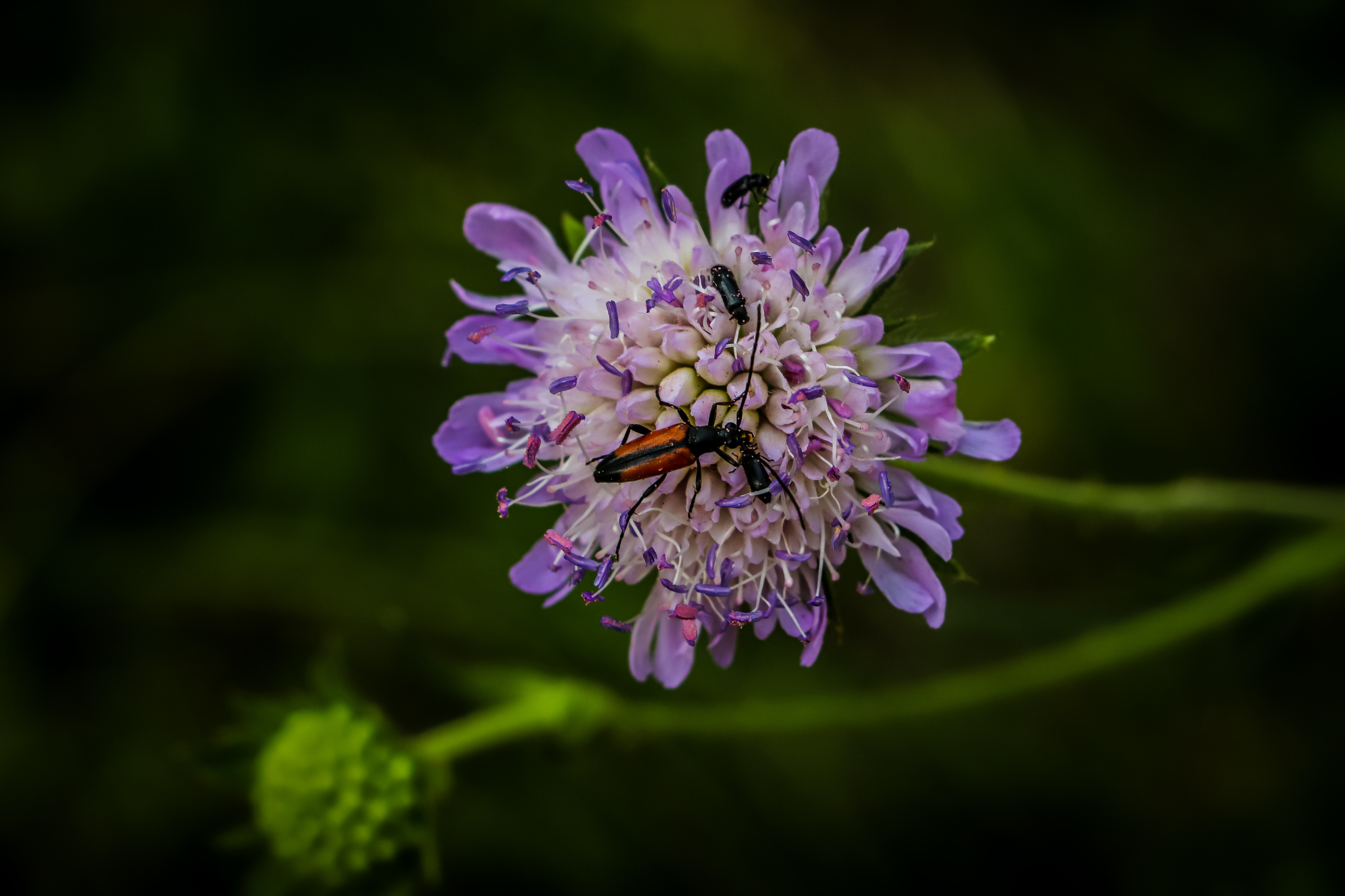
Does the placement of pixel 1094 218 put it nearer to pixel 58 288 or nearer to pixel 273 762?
pixel 273 762

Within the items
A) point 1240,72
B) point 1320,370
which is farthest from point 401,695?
point 1240,72

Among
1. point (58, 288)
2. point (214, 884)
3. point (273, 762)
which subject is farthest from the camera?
point (58, 288)

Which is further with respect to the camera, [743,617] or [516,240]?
[516,240]

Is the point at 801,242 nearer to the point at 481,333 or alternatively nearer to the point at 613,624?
the point at 481,333

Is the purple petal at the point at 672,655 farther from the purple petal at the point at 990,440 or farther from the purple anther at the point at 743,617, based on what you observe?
the purple petal at the point at 990,440

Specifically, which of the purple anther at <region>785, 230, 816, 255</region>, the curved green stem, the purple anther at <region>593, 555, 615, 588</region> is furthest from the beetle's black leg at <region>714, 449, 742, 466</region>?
the curved green stem

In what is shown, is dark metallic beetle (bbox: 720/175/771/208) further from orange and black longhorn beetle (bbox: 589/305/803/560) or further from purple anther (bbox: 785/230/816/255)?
orange and black longhorn beetle (bbox: 589/305/803/560)

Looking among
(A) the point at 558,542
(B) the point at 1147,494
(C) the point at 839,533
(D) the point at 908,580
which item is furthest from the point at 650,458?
(B) the point at 1147,494
